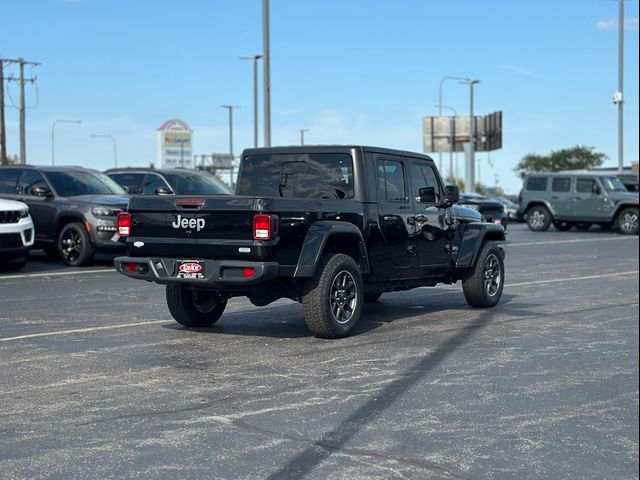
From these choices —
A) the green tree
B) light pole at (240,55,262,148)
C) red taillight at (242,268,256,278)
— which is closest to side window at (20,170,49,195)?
red taillight at (242,268,256,278)

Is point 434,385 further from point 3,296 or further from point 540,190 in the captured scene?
point 540,190

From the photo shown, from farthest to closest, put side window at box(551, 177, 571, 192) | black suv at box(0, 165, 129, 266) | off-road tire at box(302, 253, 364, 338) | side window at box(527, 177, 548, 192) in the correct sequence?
side window at box(527, 177, 548, 192)
side window at box(551, 177, 571, 192)
black suv at box(0, 165, 129, 266)
off-road tire at box(302, 253, 364, 338)

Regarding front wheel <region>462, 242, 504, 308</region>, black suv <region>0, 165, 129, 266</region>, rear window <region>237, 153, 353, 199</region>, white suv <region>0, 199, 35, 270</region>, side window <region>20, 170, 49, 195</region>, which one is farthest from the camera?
side window <region>20, 170, 49, 195</region>

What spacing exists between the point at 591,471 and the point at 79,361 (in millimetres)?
4471

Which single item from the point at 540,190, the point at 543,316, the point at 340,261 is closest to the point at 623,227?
the point at 540,190

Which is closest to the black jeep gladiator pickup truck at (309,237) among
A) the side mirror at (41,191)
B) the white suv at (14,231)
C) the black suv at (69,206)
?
the white suv at (14,231)

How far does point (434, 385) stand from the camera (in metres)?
6.99

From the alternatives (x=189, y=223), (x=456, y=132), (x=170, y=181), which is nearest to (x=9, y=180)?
(x=170, y=181)

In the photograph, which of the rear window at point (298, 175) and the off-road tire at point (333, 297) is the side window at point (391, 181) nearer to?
the rear window at point (298, 175)

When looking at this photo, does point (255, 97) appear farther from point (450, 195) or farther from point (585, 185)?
point (450, 195)

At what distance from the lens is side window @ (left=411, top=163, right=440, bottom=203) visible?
34.2 ft

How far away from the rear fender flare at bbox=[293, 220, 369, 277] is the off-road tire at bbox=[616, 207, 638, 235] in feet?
77.5

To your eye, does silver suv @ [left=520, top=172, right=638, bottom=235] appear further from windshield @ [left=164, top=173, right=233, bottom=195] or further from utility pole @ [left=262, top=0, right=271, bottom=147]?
windshield @ [left=164, top=173, right=233, bottom=195]

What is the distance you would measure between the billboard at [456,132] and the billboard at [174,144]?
135 ft
